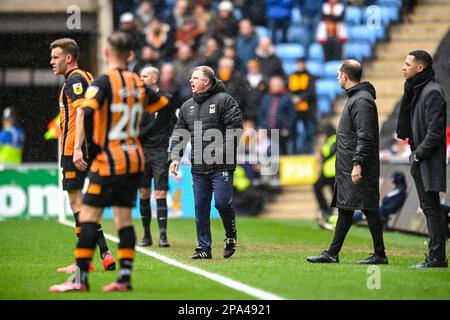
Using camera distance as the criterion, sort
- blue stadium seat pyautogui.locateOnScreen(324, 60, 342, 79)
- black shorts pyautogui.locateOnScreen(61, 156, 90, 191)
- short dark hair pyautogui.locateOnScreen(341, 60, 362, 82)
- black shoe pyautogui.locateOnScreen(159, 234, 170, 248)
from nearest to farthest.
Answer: black shorts pyautogui.locateOnScreen(61, 156, 90, 191)
short dark hair pyautogui.locateOnScreen(341, 60, 362, 82)
black shoe pyautogui.locateOnScreen(159, 234, 170, 248)
blue stadium seat pyautogui.locateOnScreen(324, 60, 342, 79)

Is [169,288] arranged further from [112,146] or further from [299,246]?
[299,246]

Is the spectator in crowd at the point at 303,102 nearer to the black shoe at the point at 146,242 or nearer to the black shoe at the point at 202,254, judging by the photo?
the black shoe at the point at 146,242

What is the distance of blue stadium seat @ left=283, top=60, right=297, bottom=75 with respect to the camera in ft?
76.8

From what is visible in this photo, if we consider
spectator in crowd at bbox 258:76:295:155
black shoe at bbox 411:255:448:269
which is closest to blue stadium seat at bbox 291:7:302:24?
spectator in crowd at bbox 258:76:295:155

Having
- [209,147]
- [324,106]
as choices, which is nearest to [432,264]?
[209,147]

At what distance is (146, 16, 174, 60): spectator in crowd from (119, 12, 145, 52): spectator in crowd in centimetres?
20

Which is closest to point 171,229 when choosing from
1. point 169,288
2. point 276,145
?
point 276,145

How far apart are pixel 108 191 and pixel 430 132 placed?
3.59m

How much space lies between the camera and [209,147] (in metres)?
12.3

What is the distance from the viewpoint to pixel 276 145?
72.3 feet

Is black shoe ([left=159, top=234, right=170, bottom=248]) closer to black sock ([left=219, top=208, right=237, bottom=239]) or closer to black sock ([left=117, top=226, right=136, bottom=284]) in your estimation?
black sock ([left=219, top=208, right=237, bottom=239])

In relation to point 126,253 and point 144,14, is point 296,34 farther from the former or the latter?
point 126,253

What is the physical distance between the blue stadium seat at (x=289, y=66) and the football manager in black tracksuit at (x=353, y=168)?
1155cm

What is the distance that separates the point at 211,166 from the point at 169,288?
3002 millimetres
